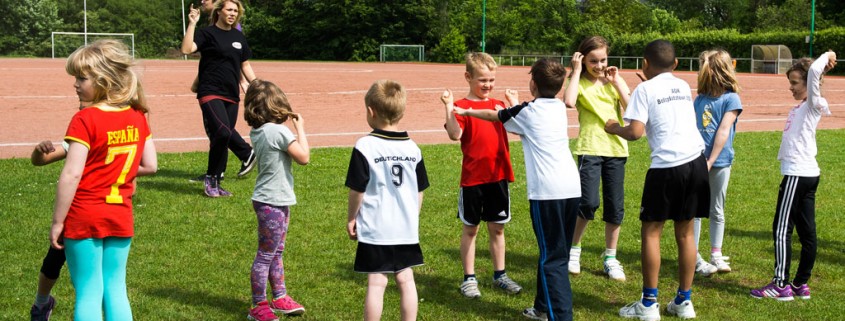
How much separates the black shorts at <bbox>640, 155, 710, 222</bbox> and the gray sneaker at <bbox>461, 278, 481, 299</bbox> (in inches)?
49.8

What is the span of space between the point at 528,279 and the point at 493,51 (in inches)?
2789

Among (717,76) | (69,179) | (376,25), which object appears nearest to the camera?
(69,179)

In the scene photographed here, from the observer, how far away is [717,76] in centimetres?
603

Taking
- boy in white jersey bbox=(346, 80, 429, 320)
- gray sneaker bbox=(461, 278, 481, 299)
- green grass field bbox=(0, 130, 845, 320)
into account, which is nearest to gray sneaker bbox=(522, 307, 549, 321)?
green grass field bbox=(0, 130, 845, 320)

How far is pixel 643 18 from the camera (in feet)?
258

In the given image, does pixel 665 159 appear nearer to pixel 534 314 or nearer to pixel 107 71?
pixel 534 314

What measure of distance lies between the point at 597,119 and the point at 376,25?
2659 inches

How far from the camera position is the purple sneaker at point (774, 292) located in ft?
19.1

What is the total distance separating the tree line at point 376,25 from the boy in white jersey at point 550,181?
200ft

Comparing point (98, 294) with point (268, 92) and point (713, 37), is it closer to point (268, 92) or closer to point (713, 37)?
point (268, 92)

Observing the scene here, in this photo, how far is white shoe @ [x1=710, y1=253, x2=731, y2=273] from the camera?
655 centimetres

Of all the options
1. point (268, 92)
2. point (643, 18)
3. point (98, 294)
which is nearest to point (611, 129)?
point (268, 92)

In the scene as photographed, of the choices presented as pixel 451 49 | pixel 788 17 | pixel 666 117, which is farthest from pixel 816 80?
pixel 788 17

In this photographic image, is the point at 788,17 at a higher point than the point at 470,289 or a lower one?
higher
